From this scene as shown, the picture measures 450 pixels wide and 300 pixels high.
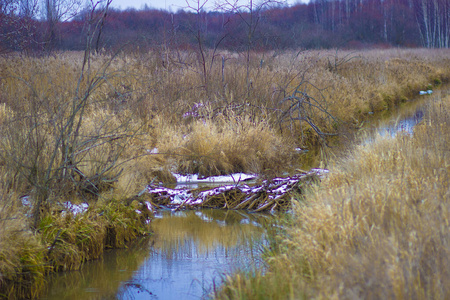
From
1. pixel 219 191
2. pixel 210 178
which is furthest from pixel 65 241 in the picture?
pixel 210 178

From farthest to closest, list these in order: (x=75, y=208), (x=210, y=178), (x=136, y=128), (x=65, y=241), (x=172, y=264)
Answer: (x=136, y=128) → (x=210, y=178) → (x=75, y=208) → (x=172, y=264) → (x=65, y=241)

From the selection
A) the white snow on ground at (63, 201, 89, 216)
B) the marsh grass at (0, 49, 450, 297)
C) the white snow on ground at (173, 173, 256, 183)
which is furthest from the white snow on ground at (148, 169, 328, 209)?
the white snow on ground at (63, 201, 89, 216)

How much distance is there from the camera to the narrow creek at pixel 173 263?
14.1 feet

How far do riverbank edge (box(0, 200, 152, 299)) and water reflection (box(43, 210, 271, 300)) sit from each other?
14 centimetres

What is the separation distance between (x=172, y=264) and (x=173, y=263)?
29 millimetres

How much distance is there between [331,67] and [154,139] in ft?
39.1

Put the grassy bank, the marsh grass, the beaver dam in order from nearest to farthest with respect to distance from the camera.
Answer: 1. the grassy bank
2. the marsh grass
3. the beaver dam

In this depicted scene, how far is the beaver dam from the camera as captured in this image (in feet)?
22.4

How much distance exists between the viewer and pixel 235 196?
717 centimetres

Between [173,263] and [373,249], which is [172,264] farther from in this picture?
[373,249]

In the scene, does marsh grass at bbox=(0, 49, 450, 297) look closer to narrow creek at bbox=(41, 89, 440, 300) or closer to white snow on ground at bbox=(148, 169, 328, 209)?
narrow creek at bbox=(41, 89, 440, 300)

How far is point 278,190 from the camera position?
689 cm

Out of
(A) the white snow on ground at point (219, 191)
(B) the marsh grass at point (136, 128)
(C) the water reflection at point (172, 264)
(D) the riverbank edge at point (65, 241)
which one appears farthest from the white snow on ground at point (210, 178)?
(D) the riverbank edge at point (65, 241)

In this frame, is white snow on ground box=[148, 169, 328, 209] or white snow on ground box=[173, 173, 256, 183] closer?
white snow on ground box=[148, 169, 328, 209]
